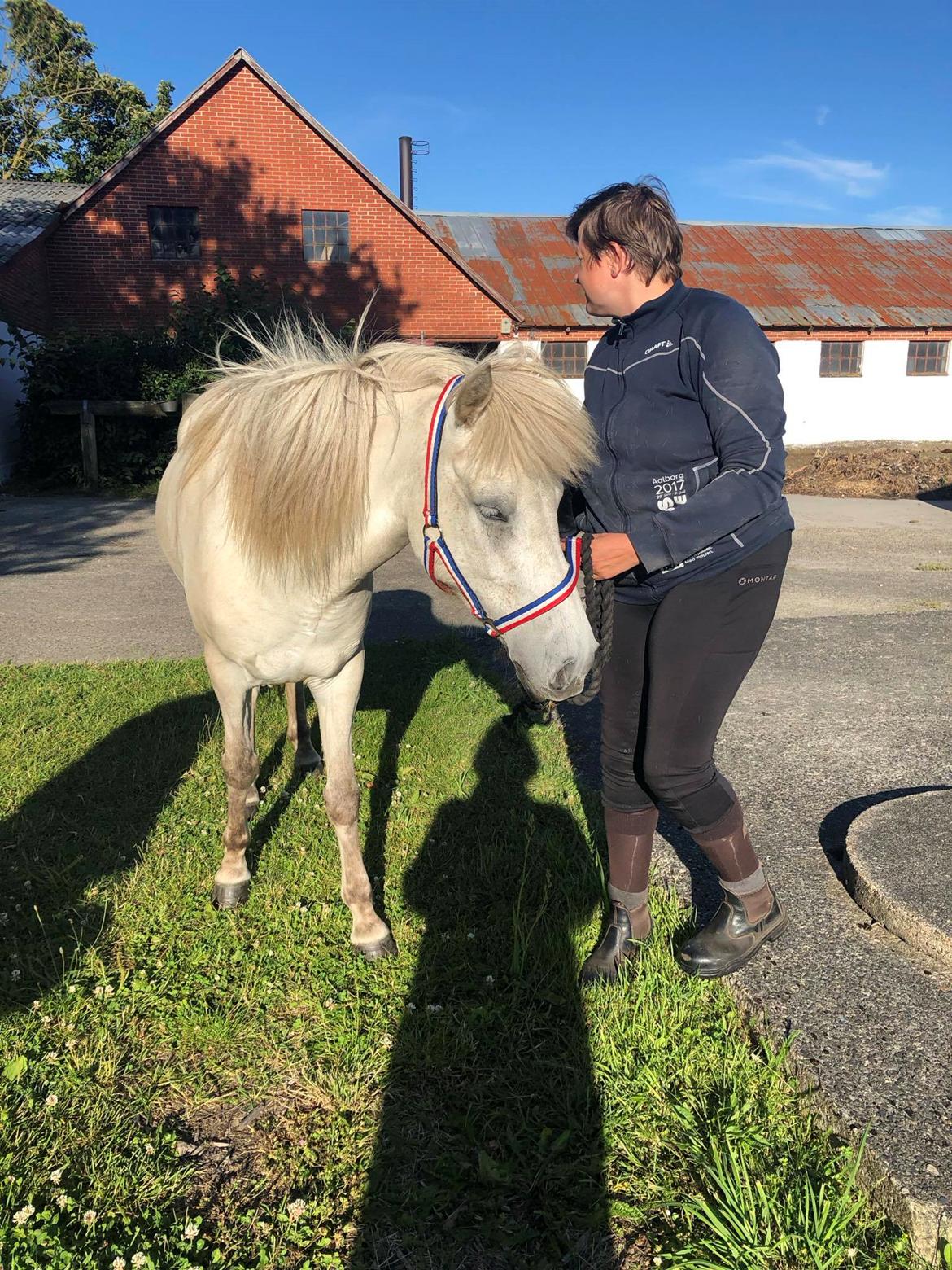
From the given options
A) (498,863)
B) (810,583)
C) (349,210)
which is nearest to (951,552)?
(810,583)

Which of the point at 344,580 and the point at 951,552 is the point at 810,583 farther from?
the point at 344,580

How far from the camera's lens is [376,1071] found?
2236mm

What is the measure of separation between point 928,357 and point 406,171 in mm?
17666

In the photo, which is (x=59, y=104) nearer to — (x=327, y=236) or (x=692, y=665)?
(x=327, y=236)

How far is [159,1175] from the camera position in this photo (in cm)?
193

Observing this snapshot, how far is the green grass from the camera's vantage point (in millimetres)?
1778

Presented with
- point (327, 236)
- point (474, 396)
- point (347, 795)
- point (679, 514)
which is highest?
point (327, 236)

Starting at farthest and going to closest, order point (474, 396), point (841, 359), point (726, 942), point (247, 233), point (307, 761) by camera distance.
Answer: point (841, 359) < point (247, 233) < point (307, 761) < point (726, 942) < point (474, 396)

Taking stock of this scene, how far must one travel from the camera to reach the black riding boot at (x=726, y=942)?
251 cm

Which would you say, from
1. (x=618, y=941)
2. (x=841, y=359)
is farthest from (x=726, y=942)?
(x=841, y=359)

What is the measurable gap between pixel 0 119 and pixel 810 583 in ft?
116

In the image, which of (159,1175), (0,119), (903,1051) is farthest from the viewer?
(0,119)

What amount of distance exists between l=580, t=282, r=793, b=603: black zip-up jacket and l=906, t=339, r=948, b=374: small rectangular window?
24.9 metres

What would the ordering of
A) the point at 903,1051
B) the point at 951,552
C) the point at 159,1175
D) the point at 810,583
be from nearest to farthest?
the point at 159,1175 → the point at 903,1051 → the point at 810,583 → the point at 951,552
